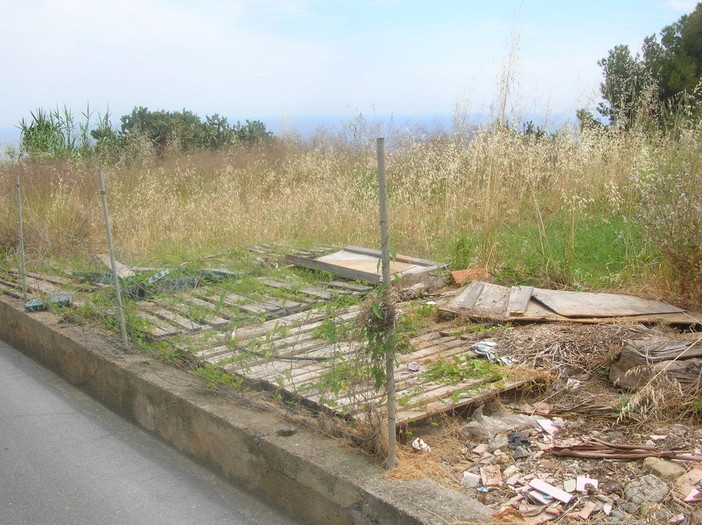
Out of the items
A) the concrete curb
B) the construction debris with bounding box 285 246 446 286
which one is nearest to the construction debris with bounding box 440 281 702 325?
the construction debris with bounding box 285 246 446 286

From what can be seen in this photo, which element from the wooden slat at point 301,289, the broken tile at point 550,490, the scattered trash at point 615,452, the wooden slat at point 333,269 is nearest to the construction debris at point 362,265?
the wooden slat at point 333,269

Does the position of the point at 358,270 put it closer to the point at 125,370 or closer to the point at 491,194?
the point at 491,194

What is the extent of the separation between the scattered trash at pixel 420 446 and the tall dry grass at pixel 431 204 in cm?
251

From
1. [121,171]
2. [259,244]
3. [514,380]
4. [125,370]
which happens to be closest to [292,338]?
[125,370]

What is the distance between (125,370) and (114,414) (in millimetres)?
354

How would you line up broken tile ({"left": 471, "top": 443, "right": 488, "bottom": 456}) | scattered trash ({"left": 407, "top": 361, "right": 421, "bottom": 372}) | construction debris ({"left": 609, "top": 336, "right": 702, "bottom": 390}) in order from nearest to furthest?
broken tile ({"left": 471, "top": 443, "right": 488, "bottom": 456}) < construction debris ({"left": 609, "top": 336, "right": 702, "bottom": 390}) < scattered trash ({"left": 407, "top": 361, "right": 421, "bottom": 372})

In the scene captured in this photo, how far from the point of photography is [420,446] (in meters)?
3.09

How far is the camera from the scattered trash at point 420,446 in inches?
121

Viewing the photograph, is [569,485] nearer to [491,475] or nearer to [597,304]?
[491,475]

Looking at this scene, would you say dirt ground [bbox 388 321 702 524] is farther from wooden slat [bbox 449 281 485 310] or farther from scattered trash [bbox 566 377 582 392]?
wooden slat [bbox 449 281 485 310]

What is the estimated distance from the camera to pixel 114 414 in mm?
4371

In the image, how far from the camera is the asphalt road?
10.5 feet

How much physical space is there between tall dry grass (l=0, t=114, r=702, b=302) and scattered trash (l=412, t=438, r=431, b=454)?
2509mm

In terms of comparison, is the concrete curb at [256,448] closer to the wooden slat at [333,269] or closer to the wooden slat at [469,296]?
the wooden slat at [469,296]
